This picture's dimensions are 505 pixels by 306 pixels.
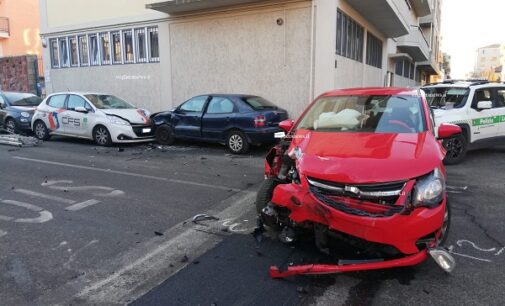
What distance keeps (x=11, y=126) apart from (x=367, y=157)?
46.0 ft

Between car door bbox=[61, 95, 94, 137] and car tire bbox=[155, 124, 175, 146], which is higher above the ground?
car door bbox=[61, 95, 94, 137]

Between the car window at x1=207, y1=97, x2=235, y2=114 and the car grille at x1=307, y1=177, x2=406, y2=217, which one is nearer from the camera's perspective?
the car grille at x1=307, y1=177, x2=406, y2=217

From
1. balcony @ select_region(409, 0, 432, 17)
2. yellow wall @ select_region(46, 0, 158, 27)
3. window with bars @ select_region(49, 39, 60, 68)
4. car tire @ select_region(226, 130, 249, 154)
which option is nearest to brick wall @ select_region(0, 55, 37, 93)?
window with bars @ select_region(49, 39, 60, 68)

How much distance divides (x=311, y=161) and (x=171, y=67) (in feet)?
41.0

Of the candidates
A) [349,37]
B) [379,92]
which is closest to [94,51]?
[349,37]

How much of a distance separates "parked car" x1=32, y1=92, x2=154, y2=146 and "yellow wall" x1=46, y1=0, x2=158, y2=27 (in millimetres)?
4825

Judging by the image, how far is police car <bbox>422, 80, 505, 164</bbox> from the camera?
871cm

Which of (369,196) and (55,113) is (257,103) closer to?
(55,113)

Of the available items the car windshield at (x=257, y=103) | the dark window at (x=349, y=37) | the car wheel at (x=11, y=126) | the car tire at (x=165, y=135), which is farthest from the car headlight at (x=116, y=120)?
the dark window at (x=349, y=37)

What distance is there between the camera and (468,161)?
29.9 ft

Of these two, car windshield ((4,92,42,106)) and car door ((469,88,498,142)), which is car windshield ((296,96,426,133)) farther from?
car windshield ((4,92,42,106))

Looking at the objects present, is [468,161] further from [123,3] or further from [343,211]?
[123,3]

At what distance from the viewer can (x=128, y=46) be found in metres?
16.2

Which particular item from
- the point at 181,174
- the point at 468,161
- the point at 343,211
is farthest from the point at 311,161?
the point at 468,161
